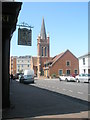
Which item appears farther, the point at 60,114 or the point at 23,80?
the point at 23,80

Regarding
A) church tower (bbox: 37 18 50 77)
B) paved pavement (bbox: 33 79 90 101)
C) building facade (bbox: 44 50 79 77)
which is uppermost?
church tower (bbox: 37 18 50 77)

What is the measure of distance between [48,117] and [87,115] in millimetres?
1482

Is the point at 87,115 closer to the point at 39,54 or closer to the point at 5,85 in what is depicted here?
the point at 5,85

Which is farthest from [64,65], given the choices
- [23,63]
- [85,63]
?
Result: [23,63]

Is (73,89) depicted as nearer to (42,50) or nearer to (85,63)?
(85,63)

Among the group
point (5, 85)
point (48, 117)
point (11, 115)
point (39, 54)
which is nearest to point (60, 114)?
point (48, 117)

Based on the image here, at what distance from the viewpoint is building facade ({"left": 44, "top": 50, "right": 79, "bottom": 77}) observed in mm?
73125

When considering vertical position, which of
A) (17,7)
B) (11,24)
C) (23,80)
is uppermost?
(17,7)

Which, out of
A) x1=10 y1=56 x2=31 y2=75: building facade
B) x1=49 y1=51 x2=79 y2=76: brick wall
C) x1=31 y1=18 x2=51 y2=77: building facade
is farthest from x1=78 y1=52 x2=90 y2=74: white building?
x1=10 y1=56 x2=31 y2=75: building facade

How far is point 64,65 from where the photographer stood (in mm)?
75062

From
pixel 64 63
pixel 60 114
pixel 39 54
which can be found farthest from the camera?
pixel 39 54

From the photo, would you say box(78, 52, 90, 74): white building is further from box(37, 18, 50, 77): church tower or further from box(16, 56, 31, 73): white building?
box(16, 56, 31, 73): white building

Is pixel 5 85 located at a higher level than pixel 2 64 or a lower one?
lower

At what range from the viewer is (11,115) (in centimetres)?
827
